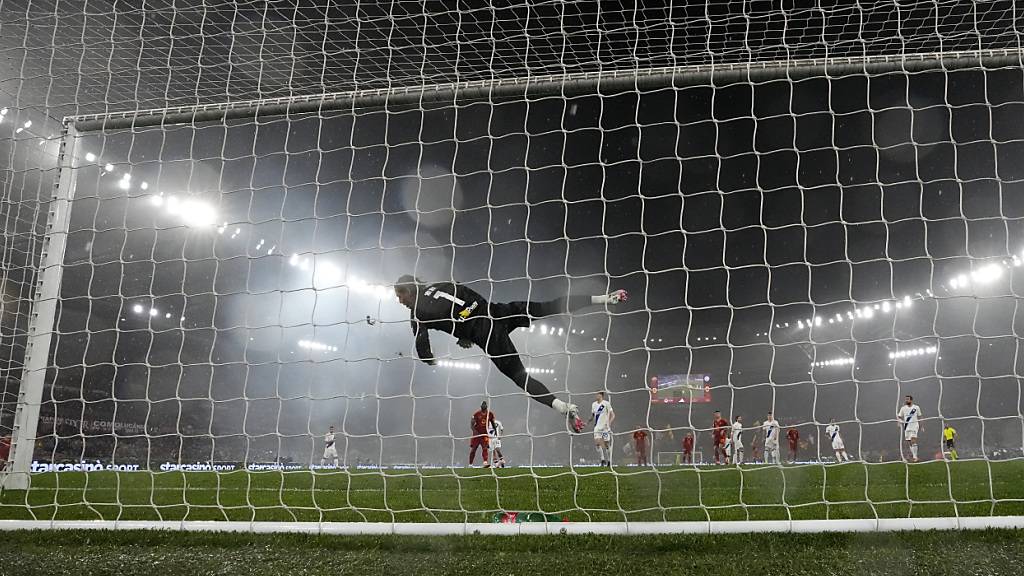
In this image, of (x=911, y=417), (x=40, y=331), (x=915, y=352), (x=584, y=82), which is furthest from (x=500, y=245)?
(x=915, y=352)

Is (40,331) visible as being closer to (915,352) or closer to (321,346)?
(321,346)

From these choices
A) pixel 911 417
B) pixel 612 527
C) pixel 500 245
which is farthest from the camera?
pixel 500 245

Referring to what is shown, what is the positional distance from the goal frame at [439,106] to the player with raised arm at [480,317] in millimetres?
1694

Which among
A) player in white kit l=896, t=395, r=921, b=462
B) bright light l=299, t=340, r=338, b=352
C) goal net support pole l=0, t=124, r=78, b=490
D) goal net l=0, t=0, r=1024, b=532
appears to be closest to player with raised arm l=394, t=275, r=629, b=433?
goal net l=0, t=0, r=1024, b=532

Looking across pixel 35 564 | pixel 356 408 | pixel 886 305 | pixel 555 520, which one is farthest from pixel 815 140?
pixel 356 408

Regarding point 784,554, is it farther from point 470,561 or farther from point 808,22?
point 808,22

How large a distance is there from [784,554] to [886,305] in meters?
28.0

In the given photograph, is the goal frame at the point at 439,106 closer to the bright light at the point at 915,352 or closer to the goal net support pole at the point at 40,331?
the goal net support pole at the point at 40,331

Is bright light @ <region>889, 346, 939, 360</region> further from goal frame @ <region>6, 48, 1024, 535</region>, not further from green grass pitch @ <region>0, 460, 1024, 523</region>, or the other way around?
goal frame @ <region>6, 48, 1024, 535</region>

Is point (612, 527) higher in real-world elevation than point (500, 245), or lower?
lower

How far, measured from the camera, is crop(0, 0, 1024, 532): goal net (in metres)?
5.10

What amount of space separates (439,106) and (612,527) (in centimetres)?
409

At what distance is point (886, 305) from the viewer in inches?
1058

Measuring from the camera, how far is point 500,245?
12578 mm
